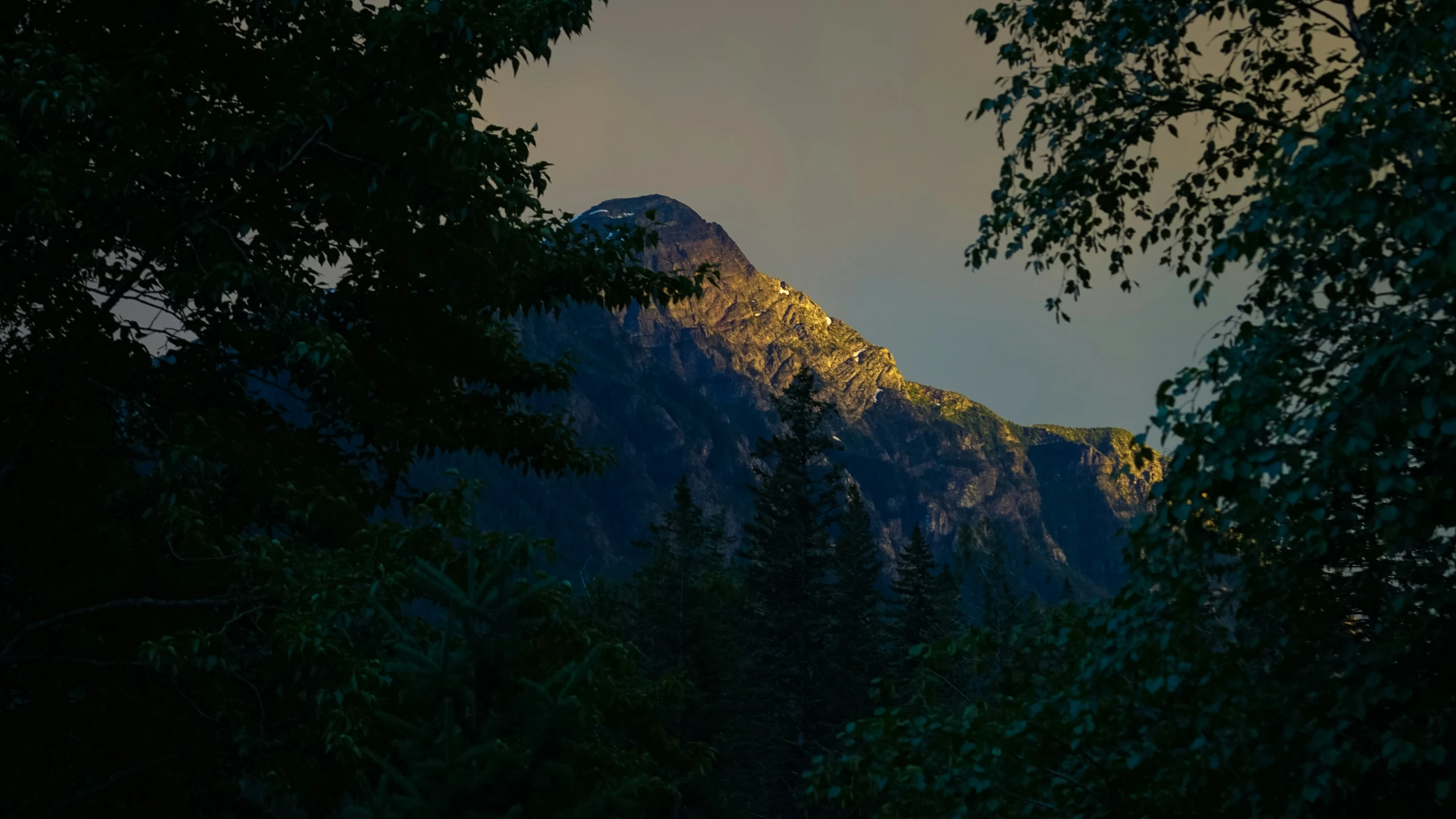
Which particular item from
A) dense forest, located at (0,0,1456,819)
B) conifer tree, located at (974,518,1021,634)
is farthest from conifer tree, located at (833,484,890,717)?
dense forest, located at (0,0,1456,819)

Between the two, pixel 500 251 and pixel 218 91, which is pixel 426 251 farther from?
pixel 218 91

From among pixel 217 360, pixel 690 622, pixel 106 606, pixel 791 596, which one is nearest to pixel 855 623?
pixel 791 596

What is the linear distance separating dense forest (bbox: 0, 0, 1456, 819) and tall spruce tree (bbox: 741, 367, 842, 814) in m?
36.6

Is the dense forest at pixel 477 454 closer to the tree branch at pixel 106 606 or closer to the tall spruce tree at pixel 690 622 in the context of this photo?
the tree branch at pixel 106 606

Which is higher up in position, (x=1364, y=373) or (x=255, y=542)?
(x=1364, y=373)

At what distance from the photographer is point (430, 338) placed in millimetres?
11500

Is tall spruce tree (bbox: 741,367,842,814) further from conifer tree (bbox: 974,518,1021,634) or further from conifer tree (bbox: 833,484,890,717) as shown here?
conifer tree (bbox: 974,518,1021,634)

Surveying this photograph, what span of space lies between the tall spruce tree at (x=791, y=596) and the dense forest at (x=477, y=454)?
1441 inches

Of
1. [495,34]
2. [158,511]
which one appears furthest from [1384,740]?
[158,511]

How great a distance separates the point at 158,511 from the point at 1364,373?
7.58 metres

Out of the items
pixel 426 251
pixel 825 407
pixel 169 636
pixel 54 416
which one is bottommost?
pixel 169 636

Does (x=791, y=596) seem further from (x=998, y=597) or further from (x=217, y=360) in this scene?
(x=998, y=597)

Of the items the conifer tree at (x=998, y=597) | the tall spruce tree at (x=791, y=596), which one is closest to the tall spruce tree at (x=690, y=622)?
the tall spruce tree at (x=791, y=596)

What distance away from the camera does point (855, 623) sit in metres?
55.2
